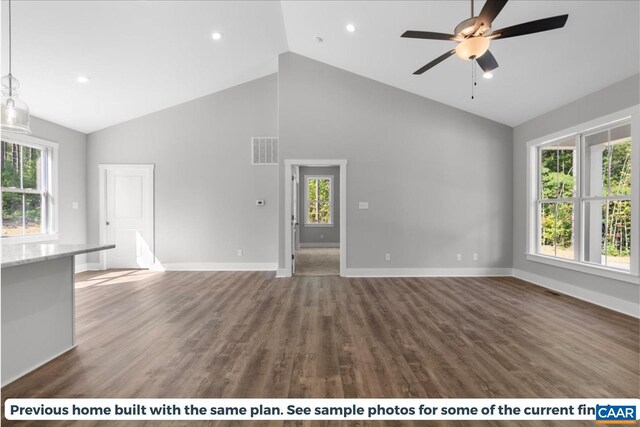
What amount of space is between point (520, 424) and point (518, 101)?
15.5 ft

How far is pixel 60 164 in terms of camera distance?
18.3 feet

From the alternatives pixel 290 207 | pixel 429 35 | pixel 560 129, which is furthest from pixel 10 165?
pixel 560 129

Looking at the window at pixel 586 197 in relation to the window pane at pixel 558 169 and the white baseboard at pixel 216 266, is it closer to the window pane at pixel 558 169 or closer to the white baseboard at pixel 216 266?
the window pane at pixel 558 169

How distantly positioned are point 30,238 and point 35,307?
378 centimetres

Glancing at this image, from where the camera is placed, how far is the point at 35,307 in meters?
2.32

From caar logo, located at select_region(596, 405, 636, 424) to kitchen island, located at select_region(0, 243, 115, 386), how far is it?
366 centimetres

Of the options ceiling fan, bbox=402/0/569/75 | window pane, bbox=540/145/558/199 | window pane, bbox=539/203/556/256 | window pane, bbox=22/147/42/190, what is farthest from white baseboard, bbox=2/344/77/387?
window pane, bbox=540/145/558/199

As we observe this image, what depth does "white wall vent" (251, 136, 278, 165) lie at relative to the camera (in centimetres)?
616

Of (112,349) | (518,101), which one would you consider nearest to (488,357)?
(112,349)

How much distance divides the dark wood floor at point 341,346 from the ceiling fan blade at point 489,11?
8.71ft

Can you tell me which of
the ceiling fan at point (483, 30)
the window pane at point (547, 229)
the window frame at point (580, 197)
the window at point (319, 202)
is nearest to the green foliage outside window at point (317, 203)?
the window at point (319, 202)

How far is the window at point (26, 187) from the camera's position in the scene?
481 cm

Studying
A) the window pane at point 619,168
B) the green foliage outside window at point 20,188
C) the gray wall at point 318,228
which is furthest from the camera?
the gray wall at point 318,228

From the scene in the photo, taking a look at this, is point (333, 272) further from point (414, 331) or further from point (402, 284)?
point (414, 331)
